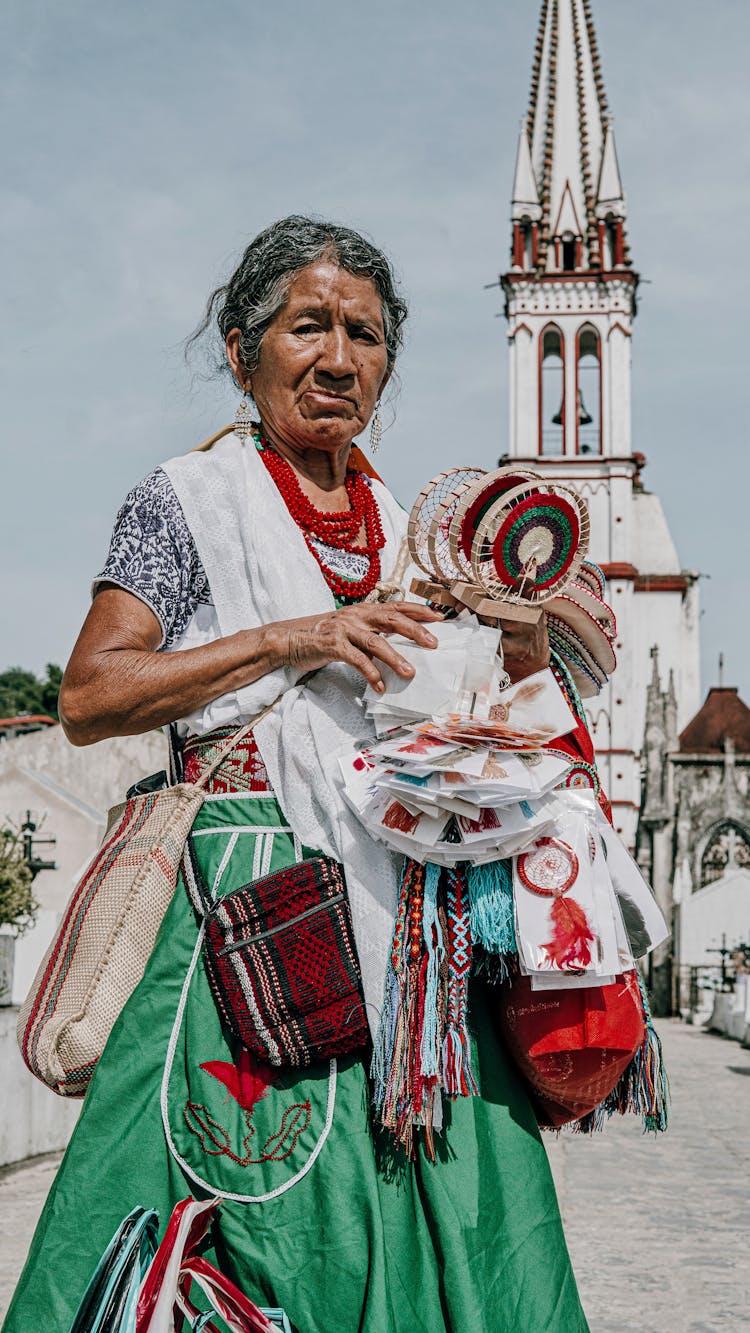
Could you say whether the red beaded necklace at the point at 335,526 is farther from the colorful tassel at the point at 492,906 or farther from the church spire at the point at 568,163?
the church spire at the point at 568,163

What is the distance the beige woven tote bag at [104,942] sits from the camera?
91.5 inches

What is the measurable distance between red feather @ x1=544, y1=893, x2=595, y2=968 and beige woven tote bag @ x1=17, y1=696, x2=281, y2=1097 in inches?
22.6

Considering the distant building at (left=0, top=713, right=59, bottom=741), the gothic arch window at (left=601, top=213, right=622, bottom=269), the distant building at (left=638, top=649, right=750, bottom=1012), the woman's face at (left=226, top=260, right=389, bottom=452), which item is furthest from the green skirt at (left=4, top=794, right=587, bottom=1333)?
the gothic arch window at (left=601, top=213, right=622, bottom=269)

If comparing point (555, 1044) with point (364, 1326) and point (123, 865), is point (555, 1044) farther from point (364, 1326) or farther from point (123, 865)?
point (123, 865)

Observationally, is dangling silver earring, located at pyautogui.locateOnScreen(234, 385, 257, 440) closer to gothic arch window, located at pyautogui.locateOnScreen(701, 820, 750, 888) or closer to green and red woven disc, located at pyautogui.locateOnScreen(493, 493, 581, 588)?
green and red woven disc, located at pyautogui.locateOnScreen(493, 493, 581, 588)

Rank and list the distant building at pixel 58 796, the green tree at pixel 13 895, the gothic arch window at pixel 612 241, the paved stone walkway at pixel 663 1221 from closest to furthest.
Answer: the paved stone walkway at pixel 663 1221 < the green tree at pixel 13 895 < the distant building at pixel 58 796 < the gothic arch window at pixel 612 241

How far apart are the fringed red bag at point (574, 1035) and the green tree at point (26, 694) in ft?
230

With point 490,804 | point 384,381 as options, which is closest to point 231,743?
point 490,804

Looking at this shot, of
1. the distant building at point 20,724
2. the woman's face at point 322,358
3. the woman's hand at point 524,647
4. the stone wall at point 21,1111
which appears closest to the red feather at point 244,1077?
the woman's hand at point 524,647

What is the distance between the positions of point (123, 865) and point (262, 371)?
933 millimetres

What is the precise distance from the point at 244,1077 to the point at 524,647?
0.81m

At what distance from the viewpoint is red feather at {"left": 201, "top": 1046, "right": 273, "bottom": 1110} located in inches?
90.7

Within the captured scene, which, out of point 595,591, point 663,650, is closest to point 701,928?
point 663,650

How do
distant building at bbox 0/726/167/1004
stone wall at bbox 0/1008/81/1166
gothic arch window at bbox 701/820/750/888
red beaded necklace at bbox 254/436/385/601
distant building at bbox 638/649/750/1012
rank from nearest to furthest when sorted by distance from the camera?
red beaded necklace at bbox 254/436/385/601, stone wall at bbox 0/1008/81/1166, distant building at bbox 0/726/167/1004, distant building at bbox 638/649/750/1012, gothic arch window at bbox 701/820/750/888
